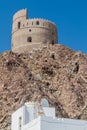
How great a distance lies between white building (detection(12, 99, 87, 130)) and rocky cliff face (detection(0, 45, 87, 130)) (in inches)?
495

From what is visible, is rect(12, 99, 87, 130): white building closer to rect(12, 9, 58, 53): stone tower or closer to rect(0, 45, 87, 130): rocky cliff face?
rect(0, 45, 87, 130): rocky cliff face

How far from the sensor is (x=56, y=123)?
32.8 meters

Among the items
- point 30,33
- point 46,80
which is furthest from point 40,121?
point 30,33

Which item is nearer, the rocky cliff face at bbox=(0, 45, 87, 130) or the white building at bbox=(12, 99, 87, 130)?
the white building at bbox=(12, 99, 87, 130)

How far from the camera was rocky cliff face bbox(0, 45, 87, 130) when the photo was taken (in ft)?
174

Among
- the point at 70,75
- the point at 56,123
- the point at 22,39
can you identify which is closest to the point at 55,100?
the point at 70,75

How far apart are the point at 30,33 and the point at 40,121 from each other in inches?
1530

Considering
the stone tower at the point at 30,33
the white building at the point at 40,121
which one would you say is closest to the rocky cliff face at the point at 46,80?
the stone tower at the point at 30,33

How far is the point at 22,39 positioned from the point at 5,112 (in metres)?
20.2

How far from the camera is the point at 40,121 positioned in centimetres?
3209

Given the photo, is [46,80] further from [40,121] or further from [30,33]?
[40,121]

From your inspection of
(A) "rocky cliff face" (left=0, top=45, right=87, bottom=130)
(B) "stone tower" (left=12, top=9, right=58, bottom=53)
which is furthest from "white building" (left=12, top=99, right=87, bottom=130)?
(B) "stone tower" (left=12, top=9, right=58, bottom=53)

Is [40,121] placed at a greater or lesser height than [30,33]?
lesser

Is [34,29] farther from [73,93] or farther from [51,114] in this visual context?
[51,114]
